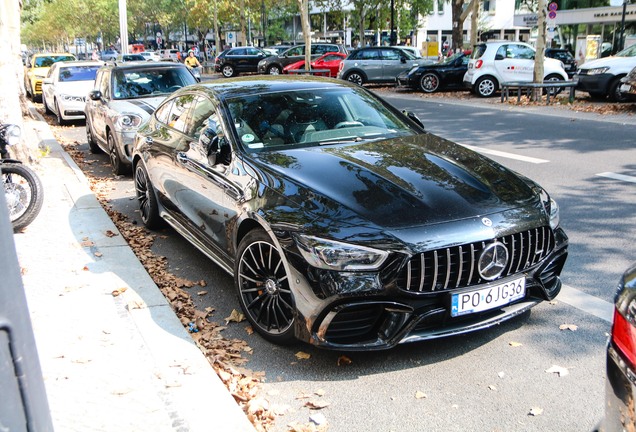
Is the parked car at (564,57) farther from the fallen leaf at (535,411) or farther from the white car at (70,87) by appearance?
the fallen leaf at (535,411)

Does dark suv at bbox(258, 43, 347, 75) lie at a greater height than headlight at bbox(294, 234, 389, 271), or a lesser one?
greater

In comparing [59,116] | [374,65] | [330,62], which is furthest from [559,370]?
[330,62]

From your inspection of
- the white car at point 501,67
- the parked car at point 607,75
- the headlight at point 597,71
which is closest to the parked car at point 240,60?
the white car at point 501,67

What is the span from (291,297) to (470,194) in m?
1.31

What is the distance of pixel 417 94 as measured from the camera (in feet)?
79.2

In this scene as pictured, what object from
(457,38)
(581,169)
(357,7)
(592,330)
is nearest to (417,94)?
(457,38)

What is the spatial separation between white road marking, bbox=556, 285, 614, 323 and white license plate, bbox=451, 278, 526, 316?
0.89 m

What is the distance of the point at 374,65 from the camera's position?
91.5 feet

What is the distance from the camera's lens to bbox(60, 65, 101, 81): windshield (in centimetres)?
1767

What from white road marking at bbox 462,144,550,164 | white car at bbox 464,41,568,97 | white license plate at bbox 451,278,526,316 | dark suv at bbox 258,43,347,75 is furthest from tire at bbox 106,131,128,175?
dark suv at bbox 258,43,347,75

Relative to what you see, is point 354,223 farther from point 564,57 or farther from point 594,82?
point 564,57

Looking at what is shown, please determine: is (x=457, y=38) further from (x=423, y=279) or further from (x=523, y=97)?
(x=423, y=279)

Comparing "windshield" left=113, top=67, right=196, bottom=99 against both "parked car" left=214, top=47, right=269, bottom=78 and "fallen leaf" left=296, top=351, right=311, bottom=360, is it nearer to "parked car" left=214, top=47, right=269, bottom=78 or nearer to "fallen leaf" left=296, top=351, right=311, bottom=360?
"fallen leaf" left=296, top=351, right=311, bottom=360

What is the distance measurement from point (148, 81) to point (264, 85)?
6.71m
